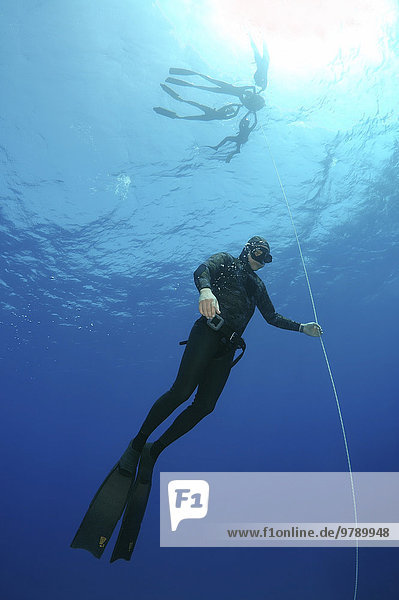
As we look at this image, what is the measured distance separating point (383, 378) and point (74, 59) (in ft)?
109

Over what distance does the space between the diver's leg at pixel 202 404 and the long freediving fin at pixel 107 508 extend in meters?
0.31

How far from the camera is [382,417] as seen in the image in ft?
134

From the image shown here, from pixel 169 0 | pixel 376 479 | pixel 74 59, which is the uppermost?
pixel 74 59

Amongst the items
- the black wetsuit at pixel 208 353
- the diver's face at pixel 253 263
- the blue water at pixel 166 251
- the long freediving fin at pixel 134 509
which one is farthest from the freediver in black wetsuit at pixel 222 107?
the long freediving fin at pixel 134 509

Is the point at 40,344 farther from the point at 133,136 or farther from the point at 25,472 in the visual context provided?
the point at 25,472

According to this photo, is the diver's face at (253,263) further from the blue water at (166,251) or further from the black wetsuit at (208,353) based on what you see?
the blue water at (166,251)

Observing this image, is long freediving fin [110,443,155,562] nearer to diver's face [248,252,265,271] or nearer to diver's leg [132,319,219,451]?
diver's leg [132,319,219,451]

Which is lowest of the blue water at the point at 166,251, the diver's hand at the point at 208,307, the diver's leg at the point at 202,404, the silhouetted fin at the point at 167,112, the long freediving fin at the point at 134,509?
the long freediving fin at the point at 134,509

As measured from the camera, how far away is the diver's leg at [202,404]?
403 cm

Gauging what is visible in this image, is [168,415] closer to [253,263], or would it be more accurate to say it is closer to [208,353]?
[208,353]

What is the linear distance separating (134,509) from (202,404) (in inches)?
51.1

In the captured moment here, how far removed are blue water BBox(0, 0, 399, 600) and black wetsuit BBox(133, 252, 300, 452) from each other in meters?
8.37

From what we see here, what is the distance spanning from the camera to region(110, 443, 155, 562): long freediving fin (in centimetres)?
404

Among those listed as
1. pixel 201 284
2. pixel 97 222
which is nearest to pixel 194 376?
pixel 201 284
